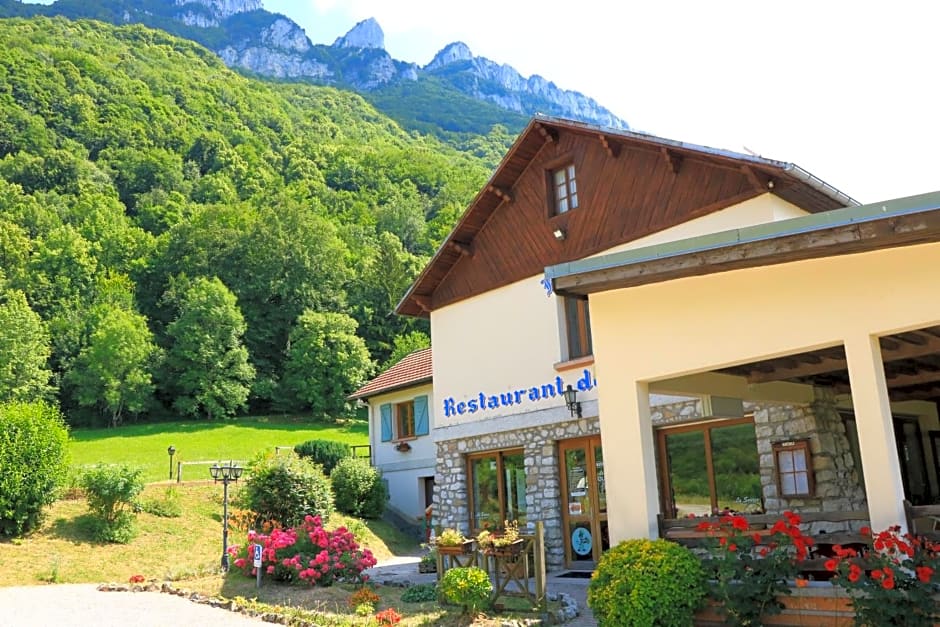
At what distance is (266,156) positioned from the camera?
2660 inches

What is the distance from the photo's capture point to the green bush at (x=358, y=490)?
70.7 ft

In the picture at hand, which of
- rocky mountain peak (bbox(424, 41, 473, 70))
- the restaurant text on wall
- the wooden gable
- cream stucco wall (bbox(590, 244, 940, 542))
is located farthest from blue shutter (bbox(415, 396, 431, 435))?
rocky mountain peak (bbox(424, 41, 473, 70))

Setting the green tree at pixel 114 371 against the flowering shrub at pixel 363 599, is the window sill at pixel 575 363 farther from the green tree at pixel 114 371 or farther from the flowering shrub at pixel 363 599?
the green tree at pixel 114 371

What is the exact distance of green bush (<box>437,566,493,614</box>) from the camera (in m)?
9.13

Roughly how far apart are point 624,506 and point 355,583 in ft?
21.1

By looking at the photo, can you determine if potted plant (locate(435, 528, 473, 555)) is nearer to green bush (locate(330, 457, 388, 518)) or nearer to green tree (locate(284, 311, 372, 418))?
green bush (locate(330, 457, 388, 518))

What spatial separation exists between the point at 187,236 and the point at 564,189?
Result: 45.0m

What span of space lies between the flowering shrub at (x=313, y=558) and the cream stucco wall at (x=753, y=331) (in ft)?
20.5

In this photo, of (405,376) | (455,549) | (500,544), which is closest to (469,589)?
(500,544)

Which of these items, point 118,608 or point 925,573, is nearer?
point 925,573

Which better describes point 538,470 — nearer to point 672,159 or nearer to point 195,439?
point 672,159

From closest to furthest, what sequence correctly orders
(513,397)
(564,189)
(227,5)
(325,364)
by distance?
(564,189) < (513,397) < (325,364) < (227,5)

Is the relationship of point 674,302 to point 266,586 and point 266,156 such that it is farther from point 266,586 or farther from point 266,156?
point 266,156

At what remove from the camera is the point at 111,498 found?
56.2ft
